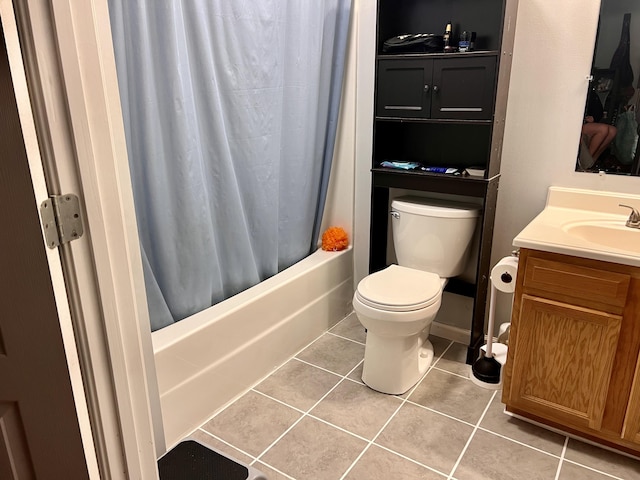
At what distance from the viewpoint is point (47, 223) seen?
0.83 meters

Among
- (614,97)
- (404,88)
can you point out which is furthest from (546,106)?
(404,88)

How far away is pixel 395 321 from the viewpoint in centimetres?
206

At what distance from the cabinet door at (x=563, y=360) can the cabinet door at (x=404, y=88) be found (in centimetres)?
99

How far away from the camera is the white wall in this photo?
2.00 m

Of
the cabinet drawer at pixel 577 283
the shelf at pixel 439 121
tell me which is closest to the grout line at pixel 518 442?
the cabinet drawer at pixel 577 283

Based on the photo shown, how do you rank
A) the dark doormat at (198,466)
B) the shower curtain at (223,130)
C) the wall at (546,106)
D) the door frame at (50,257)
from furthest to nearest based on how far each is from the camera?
1. the wall at (546,106)
2. the shower curtain at (223,130)
3. the dark doormat at (198,466)
4. the door frame at (50,257)

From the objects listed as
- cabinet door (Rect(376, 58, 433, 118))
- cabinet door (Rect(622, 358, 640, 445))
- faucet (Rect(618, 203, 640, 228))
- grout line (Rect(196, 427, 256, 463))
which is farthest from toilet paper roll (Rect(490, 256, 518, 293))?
grout line (Rect(196, 427, 256, 463))

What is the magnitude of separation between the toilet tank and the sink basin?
0.46 metres

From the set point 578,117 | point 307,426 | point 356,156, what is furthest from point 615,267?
point 356,156

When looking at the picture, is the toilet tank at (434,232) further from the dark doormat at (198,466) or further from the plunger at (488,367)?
the dark doormat at (198,466)

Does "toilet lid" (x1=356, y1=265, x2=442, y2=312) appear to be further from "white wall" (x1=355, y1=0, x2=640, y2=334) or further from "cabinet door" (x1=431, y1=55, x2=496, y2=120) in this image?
"cabinet door" (x1=431, y1=55, x2=496, y2=120)

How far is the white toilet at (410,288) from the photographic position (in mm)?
2092

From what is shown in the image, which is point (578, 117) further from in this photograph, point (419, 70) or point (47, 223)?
point (47, 223)

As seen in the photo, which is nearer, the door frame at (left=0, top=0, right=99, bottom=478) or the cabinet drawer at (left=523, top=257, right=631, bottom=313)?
the door frame at (left=0, top=0, right=99, bottom=478)
